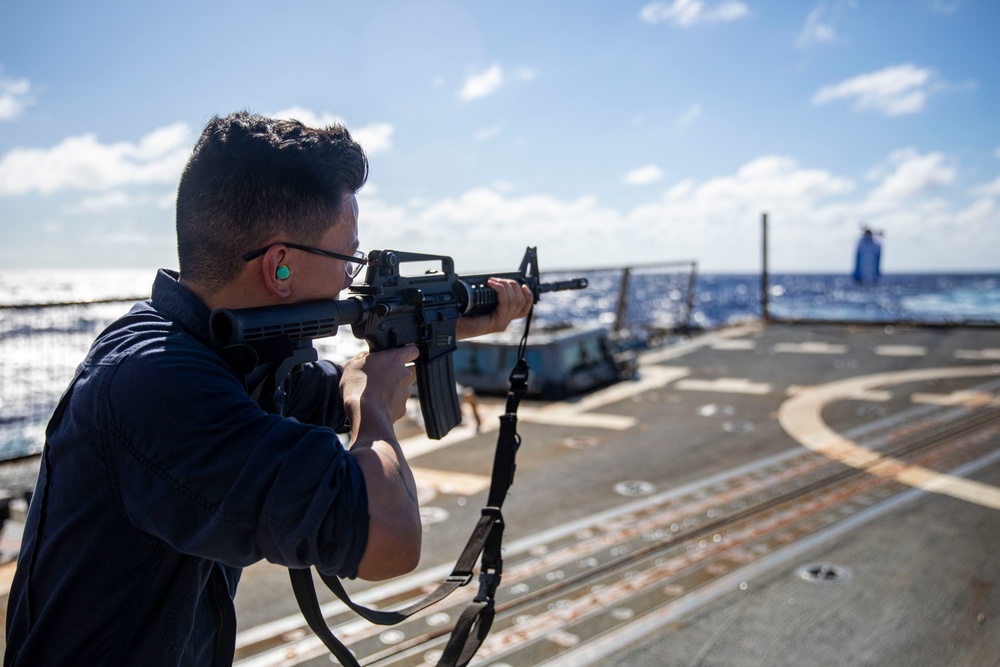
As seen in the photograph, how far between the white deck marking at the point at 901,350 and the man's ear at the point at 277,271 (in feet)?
50.8

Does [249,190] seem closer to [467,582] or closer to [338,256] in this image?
[338,256]

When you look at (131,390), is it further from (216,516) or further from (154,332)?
(216,516)

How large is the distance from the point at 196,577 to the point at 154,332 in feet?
1.94

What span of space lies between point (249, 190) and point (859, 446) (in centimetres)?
834

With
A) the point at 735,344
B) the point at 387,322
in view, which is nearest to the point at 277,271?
the point at 387,322

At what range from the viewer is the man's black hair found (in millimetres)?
1749

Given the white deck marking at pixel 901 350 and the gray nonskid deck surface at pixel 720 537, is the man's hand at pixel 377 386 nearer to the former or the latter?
the gray nonskid deck surface at pixel 720 537

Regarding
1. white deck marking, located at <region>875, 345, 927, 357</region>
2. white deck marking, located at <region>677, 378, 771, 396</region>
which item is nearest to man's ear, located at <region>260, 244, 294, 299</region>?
white deck marking, located at <region>677, 378, 771, 396</region>

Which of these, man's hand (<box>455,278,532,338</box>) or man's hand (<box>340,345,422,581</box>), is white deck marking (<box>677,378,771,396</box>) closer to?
man's hand (<box>455,278,532,338</box>)

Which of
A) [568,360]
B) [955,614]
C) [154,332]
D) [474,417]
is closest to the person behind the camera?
[154,332]

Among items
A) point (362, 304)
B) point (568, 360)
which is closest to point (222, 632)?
point (362, 304)

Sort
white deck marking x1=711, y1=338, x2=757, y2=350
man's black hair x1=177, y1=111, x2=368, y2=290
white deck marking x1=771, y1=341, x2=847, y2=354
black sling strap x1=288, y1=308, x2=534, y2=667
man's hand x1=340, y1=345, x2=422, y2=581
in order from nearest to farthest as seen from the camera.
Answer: man's hand x1=340, y1=345, x2=422, y2=581, man's black hair x1=177, y1=111, x2=368, y2=290, black sling strap x1=288, y1=308, x2=534, y2=667, white deck marking x1=771, y1=341, x2=847, y2=354, white deck marking x1=711, y1=338, x2=757, y2=350

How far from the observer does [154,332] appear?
1644 mm

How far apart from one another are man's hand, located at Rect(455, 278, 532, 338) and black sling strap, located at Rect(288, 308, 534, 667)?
0.71 ft
